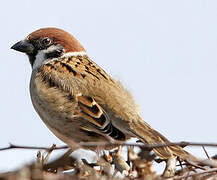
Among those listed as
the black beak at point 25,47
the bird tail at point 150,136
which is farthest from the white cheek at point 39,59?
the bird tail at point 150,136

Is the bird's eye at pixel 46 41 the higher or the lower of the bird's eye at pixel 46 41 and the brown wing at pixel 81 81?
the higher

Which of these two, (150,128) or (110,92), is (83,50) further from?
(150,128)

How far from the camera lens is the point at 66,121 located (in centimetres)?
480

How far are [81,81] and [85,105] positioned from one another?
30 centimetres

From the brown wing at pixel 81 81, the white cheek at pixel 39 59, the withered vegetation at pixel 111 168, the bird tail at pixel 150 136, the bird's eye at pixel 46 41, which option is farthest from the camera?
the bird's eye at pixel 46 41

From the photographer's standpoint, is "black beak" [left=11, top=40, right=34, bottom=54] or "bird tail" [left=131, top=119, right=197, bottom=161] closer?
"bird tail" [left=131, top=119, right=197, bottom=161]

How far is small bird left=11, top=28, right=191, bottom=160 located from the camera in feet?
15.4

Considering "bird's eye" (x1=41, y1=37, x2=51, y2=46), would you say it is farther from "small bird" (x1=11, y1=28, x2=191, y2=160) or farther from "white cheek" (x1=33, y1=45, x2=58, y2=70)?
"small bird" (x1=11, y1=28, x2=191, y2=160)

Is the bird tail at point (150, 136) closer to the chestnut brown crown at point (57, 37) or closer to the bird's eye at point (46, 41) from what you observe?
the chestnut brown crown at point (57, 37)

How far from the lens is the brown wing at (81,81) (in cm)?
469

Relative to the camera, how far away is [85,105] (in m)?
4.77

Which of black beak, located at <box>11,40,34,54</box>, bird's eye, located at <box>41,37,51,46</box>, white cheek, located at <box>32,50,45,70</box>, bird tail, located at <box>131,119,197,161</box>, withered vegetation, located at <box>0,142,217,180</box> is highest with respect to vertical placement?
bird's eye, located at <box>41,37,51,46</box>

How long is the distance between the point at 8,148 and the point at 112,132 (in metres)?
1.98

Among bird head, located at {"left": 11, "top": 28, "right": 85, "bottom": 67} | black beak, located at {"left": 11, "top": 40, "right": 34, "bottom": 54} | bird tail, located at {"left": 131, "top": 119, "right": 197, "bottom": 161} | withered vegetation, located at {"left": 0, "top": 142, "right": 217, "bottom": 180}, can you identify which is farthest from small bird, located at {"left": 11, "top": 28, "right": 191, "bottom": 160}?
withered vegetation, located at {"left": 0, "top": 142, "right": 217, "bottom": 180}
